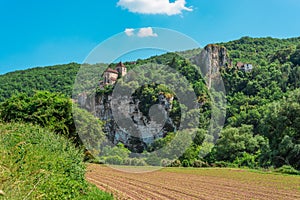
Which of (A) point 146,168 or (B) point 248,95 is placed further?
(B) point 248,95

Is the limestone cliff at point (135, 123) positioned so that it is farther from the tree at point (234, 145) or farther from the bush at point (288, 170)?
the tree at point (234, 145)

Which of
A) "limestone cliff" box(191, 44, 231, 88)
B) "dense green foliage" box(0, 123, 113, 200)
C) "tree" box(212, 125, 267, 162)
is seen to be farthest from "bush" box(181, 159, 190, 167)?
"limestone cliff" box(191, 44, 231, 88)

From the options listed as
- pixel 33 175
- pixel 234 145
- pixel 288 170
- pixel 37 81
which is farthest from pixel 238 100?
pixel 33 175

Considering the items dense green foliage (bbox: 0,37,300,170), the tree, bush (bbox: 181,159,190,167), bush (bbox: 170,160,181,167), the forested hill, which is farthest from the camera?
the forested hill

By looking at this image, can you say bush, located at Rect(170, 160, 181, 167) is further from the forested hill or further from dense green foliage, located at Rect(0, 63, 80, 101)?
dense green foliage, located at Rect(0, 63, 80, 101)

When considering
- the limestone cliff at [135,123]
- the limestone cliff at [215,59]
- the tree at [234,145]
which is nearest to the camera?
the limestone cliff at [135,123]

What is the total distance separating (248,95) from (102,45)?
84440mm

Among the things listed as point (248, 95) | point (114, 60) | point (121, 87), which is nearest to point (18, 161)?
point (114, 60)

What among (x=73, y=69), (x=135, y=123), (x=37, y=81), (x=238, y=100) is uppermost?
(x=73, y=69)

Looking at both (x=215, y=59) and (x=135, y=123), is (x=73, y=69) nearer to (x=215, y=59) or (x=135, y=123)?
(x=215, y=59)

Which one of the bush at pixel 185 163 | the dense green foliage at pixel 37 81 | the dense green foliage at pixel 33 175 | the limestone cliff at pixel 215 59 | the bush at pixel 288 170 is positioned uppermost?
the limestone cliff at pixel 215 59

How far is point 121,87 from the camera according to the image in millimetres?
18109

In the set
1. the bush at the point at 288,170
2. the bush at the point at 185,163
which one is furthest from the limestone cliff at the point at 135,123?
the bush at the point at 185,163

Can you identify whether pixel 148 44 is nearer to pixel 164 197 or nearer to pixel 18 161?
pixel 164 197
